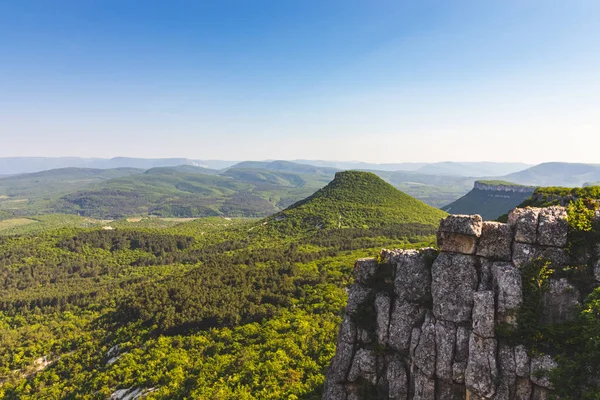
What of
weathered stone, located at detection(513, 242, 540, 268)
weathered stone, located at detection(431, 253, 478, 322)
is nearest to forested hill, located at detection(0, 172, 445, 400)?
weathered stone, located at detection(431, 253, 478, 322)

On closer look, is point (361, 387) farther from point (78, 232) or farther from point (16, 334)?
point (78, 232)

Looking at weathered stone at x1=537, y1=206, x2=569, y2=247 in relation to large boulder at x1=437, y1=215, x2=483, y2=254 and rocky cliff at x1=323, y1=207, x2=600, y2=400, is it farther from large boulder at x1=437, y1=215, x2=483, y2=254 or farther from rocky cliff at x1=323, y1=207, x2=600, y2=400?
large boulder at x1=437, y1=215, x2=483, y2=254

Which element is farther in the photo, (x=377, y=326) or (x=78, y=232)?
(x=78, y=232)

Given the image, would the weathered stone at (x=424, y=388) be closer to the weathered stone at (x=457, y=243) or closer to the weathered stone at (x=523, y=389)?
the weathered stone at (x=523, y=389)

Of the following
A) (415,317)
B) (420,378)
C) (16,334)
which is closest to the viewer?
A: (420,378)

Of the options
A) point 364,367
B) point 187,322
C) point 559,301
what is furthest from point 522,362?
point 187,322

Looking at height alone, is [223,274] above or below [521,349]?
below

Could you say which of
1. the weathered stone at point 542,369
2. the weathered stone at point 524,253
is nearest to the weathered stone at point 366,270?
the weathered stone at point 524,253

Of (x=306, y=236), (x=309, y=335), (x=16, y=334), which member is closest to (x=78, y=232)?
(x=16, y=334)
